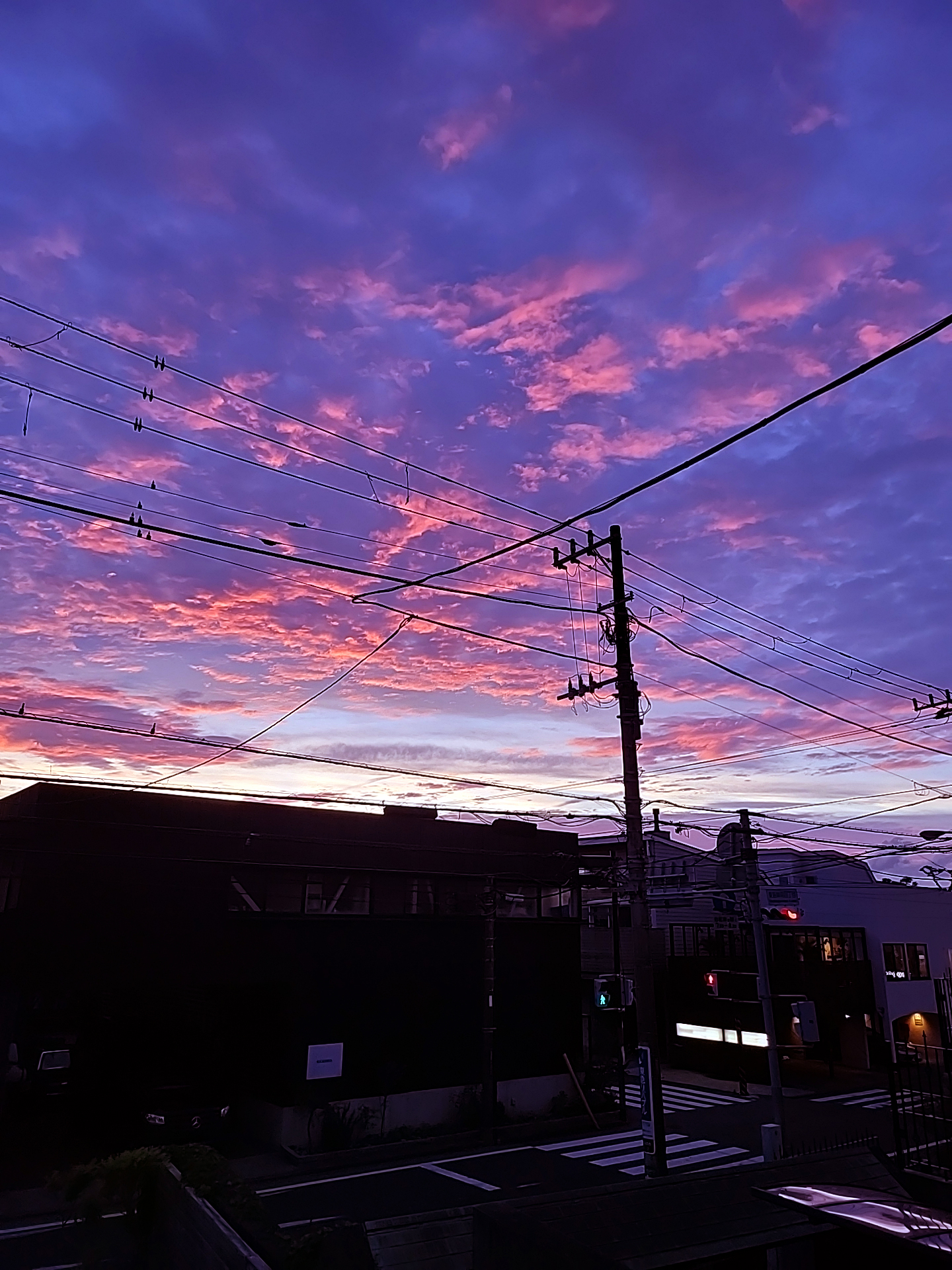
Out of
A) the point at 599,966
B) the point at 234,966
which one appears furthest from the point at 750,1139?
the point at 599,966

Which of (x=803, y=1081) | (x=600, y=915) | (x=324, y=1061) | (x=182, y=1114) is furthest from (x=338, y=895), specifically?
(x=600, y=915)

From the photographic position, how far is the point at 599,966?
50031 millimetres

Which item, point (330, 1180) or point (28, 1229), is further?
point (330, 1180)

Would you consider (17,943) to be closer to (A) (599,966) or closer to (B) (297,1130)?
(B) (297,1130)

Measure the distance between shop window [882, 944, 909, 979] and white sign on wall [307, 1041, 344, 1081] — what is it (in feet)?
106

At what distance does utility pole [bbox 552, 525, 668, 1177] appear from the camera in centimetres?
1499

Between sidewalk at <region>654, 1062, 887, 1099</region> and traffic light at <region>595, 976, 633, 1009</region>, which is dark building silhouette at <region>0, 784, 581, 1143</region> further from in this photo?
sidewalk at <region>654, 1062, 887, 1099</region>

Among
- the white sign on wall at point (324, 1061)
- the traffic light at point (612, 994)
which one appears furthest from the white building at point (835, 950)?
the traffic light at point (612, 994)

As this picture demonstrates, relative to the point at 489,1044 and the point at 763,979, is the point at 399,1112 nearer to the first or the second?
the point at 489,1044

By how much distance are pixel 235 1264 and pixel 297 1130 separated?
57.9 feet

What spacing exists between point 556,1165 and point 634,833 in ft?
39.0

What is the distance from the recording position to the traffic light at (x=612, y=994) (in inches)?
680

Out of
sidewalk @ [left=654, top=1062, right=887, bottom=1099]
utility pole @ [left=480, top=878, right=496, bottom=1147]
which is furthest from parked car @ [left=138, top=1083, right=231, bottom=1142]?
sidewalk @ [left=654, top=1062, right=887, bottom=1099]

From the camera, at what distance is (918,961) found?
145ft
